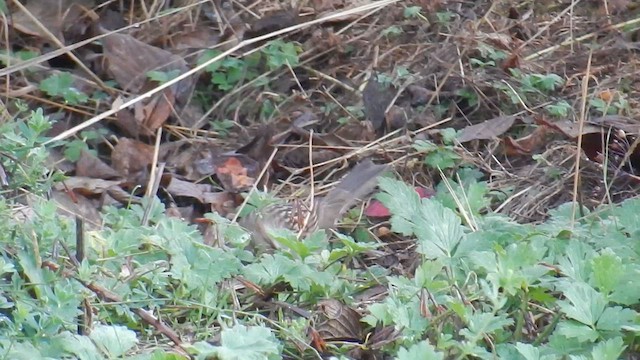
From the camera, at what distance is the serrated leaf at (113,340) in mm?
1413

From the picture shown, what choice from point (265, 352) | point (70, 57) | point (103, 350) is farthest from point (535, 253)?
point (70, 57)

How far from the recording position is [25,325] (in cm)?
150

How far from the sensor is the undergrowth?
145cm

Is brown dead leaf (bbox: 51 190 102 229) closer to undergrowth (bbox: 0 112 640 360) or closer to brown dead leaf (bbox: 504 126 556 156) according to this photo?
undergrowth (bbox: 0 112 640 360)

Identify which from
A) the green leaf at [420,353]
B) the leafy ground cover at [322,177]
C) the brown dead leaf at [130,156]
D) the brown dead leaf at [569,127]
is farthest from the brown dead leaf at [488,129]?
the green leaf at [420,353]

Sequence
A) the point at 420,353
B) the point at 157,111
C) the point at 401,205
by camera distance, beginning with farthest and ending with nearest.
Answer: the point at 157,111 < the point at 401,205 < the point at 420,353

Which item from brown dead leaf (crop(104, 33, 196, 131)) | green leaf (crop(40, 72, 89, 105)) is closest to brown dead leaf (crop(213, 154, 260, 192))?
brown dead leaf (crop(104, 33, 196, 131))

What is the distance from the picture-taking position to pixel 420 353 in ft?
4.53

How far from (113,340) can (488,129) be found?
1587 mm

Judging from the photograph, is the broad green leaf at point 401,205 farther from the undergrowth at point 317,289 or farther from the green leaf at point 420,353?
the green leaf at point 420,353

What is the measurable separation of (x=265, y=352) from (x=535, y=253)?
1.51 feet

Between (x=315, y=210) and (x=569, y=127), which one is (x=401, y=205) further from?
(x=569, y=127)

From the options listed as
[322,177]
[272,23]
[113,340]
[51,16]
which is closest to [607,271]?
[113,340]

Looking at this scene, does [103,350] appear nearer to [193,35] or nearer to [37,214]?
[37,214]
